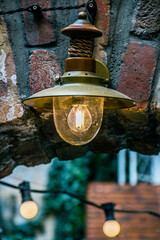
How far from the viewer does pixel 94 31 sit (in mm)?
980

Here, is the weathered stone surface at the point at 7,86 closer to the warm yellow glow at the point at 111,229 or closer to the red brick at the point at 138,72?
the red brick at the point at 138,72

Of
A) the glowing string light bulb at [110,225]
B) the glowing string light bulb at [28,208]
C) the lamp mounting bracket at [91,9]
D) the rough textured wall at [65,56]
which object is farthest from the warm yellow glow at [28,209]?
the lamp mounting bracket at [91,9]

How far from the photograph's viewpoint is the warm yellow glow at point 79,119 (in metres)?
1.01

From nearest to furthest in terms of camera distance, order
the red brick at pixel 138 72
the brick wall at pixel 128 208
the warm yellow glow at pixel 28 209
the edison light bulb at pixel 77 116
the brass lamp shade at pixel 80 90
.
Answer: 1. the brass lamp shade at pixel 80 90
2. the edison light bulb at pixel 77 116
3. the red brick at pixel 138 72
4. the warm yellow glow at pixel 28 209
5. the brick wall at pixel 128 208

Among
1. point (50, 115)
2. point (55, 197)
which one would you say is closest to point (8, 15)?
point (50, 115)

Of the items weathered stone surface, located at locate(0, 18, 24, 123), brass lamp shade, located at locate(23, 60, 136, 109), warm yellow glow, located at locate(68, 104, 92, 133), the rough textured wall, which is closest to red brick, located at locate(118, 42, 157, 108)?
the rough textured wall

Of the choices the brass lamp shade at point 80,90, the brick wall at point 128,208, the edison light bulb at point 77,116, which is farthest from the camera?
the brick wall at point 128,208

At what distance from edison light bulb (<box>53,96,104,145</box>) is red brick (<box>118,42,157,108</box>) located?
0.18 m

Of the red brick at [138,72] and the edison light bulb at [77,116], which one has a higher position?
the red brick at [138,72]

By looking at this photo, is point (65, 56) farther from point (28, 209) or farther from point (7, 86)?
point (28, 209)

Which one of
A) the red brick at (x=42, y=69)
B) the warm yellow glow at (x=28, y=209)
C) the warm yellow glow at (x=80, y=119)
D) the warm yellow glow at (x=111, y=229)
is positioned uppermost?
the red brick at (x=42, y=69)

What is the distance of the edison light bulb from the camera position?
1.00 m

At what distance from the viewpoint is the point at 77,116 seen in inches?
39.8

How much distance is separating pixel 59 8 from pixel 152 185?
2644mm
